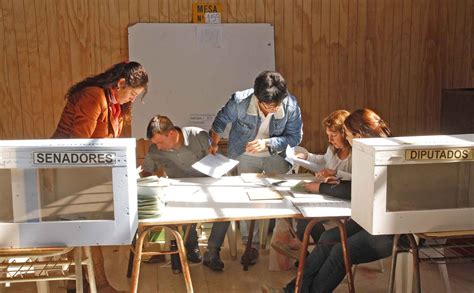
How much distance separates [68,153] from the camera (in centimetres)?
187

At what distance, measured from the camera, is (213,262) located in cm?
321

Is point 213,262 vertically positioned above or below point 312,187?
below

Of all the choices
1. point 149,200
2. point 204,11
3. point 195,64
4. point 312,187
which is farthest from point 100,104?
point 204,11

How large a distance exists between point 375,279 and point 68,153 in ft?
6.69

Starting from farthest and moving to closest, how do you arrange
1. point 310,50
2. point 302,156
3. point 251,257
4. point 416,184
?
point 310,50
point 251,257
point 302,156
point 416,184

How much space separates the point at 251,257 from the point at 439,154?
1.67 m

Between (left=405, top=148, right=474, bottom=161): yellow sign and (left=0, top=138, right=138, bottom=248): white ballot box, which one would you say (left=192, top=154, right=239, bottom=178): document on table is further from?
(left=405, top=148, right=474, bottom=161): yellow sign

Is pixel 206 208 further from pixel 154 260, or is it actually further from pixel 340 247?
pixel 154 260

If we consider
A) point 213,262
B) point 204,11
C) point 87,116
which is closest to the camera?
point 87,116

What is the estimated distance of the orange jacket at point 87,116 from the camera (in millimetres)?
2510

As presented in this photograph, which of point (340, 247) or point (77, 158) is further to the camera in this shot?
point (340, 247)

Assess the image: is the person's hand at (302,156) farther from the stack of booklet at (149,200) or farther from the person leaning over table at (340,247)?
the stack of booklet at (149,200)

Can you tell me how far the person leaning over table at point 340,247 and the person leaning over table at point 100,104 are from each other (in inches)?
41.2

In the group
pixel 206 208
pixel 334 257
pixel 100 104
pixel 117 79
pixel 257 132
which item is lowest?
pixel 334 257
